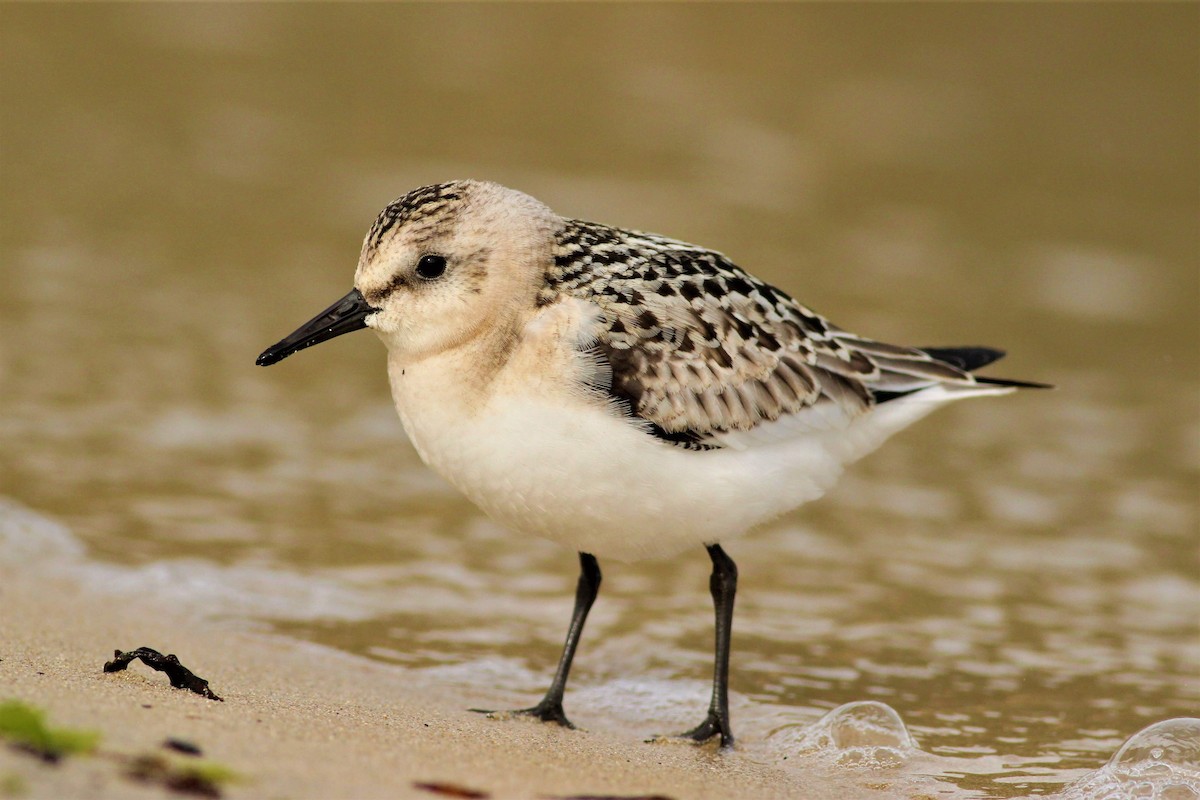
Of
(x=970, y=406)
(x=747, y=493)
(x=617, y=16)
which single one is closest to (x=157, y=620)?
(x=747, y=493)

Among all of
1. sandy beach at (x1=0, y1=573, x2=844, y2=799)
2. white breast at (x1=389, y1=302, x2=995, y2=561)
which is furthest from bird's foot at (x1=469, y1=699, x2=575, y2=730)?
white breast at (x1=389, y1=302, x2=995, y2=561)

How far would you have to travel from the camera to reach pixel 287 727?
4.44 metres

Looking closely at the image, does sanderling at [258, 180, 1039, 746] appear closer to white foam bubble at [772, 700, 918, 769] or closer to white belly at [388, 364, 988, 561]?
white belly at [388, 364, 988, 561]

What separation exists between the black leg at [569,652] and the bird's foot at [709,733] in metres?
0.38

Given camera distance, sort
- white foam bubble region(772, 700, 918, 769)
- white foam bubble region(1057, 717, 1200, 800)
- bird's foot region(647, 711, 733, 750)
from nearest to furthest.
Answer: white foam bubble region(1057, 717, 1200, 800) → white foam bubble region(772, 700, 918, 769) → bird's foot region(647, 711, 733, 750)

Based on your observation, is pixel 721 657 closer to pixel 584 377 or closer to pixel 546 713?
pixel 546 713

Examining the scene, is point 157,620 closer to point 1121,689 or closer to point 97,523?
point 97,523

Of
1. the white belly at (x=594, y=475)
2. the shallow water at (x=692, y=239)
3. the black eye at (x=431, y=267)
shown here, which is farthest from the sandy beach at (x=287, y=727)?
the black eye at (x=431, y=267)

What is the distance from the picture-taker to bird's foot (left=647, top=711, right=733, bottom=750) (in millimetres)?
5699

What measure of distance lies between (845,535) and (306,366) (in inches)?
145

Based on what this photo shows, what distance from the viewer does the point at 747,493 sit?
5551mm

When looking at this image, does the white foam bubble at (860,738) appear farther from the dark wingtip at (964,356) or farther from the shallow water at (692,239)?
the dark wingtip at (964,356)

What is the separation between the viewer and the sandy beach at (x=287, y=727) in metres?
3.90

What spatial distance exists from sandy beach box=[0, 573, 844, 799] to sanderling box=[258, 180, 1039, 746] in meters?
0.64
